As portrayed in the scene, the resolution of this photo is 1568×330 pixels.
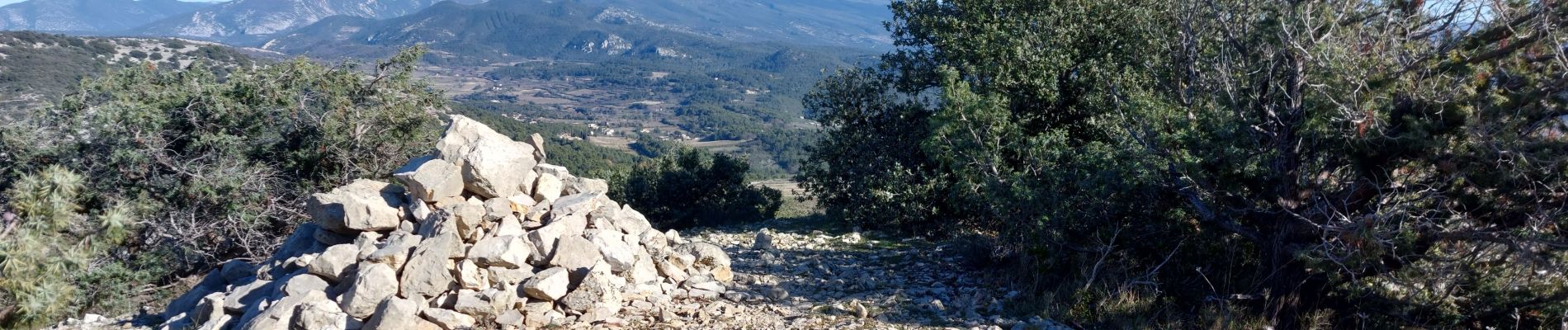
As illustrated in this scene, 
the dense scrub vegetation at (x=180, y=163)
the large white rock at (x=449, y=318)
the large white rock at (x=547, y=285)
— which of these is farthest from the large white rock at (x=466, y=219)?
the dense scrub vegetation at (x=180, y=163)

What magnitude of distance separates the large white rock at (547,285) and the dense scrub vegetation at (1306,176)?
4818 millimetres

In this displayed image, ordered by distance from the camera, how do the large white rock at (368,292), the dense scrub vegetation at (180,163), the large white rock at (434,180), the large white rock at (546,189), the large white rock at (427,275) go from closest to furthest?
the large white rock at (368,292) < the large white rock at (427,275) < the large white rock at (434,180) < the large white rock at (546,189) < the dense scrub vegetation at (180,163)

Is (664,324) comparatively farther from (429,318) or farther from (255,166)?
(255,166)

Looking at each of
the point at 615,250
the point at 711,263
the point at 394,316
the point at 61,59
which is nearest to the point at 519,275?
the point at 615,250

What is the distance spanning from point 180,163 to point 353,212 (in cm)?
659

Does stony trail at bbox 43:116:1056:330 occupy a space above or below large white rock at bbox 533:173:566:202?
below

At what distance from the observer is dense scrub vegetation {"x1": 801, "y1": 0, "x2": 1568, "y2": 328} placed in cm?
592

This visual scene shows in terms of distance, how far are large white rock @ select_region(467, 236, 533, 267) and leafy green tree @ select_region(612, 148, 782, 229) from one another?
12.7 m

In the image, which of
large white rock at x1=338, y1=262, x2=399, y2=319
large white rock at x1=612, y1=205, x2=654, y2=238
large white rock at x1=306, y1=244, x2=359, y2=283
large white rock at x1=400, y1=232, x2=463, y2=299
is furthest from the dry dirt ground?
large white rock at x1=306, y1=244, x2=359, y2=283

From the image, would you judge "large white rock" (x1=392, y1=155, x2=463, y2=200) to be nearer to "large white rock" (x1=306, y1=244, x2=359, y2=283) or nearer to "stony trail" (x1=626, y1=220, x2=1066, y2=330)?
"large white rock" (x1=306, y1=244, x2=359, y2=283)

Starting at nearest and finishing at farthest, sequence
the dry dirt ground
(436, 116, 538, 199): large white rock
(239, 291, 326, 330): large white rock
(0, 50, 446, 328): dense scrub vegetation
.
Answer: (239, 291, 326, 330): large white rock, the dry dirt ground, (436, 116, 538, 199): large white rock, (0, 50, 446, 328): dense scrub vegetation

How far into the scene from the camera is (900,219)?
13.7 metres

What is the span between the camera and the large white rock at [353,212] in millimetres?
8953

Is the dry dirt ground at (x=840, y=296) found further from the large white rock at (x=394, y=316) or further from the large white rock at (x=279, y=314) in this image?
the large white rock at (x=279, y=314)
